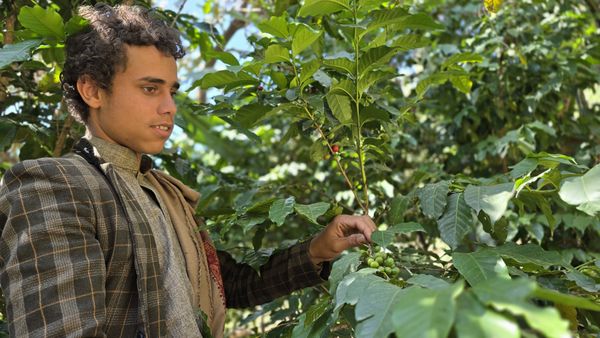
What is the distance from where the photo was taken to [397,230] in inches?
49.6

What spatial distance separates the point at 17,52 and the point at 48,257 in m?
0.53

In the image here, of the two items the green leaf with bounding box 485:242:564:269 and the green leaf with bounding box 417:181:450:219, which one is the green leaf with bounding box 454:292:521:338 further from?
the green leaf with bounding box 417:181:450:219

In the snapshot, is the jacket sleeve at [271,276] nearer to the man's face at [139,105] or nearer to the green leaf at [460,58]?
the man's face at [139,105]

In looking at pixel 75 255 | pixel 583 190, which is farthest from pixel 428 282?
pixel 75 255

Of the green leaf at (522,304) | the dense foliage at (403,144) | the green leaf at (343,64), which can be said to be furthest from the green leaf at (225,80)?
the green leaf at (522,304)

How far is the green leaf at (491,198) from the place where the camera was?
3.80 feet

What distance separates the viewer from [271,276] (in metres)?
1.73

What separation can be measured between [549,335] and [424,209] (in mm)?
715

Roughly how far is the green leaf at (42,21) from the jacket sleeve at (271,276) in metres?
0.74

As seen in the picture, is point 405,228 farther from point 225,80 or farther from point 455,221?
point 225,80

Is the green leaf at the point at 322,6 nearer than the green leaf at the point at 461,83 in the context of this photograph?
Yes

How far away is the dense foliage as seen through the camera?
2.95ft

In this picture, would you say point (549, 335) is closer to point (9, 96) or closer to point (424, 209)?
point (424, 209)

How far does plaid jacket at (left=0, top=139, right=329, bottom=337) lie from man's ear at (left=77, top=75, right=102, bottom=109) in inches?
5.7
